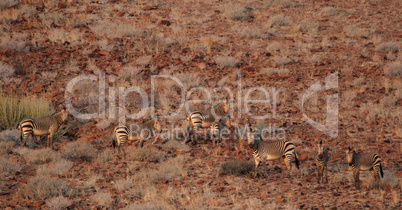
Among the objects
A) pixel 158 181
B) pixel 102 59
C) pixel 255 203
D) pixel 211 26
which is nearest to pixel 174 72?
pixel 102 59

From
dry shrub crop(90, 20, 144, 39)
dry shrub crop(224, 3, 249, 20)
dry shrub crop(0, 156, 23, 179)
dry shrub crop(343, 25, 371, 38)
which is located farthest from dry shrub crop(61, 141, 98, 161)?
dry shrub crop(343, 25, 371, 38)

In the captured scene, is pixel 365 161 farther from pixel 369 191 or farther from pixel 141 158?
pixel 141 158

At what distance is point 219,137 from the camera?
15273 millimetres

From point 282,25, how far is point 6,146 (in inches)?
722

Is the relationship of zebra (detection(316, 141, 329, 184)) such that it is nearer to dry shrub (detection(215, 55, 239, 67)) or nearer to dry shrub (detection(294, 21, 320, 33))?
dry shrub (detection(215, 55, 239, 67))

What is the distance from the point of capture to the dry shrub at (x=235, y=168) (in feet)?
39.8

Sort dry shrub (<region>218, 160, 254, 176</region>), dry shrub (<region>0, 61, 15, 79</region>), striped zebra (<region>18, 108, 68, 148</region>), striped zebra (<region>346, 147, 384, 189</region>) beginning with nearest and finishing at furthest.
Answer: striped zebra (<region>346, 147, 384, 189</region>) < dry shrub (<region>218, 160, 254, 176</region>) < striped zebra (<region>18, 108, 68, 148</region>) < dry shrub (<region>0, 61, 15, 79</region>)

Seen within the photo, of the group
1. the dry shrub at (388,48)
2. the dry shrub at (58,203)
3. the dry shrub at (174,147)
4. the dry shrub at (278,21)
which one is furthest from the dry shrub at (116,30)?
the dry shrub at (58,203)

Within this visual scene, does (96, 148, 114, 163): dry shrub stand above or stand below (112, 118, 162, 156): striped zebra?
below

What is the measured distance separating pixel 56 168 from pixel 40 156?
129cm

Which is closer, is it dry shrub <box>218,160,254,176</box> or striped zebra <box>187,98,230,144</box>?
dry shrub <box>218,160,254,176</box>

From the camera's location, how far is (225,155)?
14008 mm

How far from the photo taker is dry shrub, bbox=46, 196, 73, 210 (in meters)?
9.80

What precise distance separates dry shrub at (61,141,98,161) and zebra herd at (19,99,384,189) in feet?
2.56
